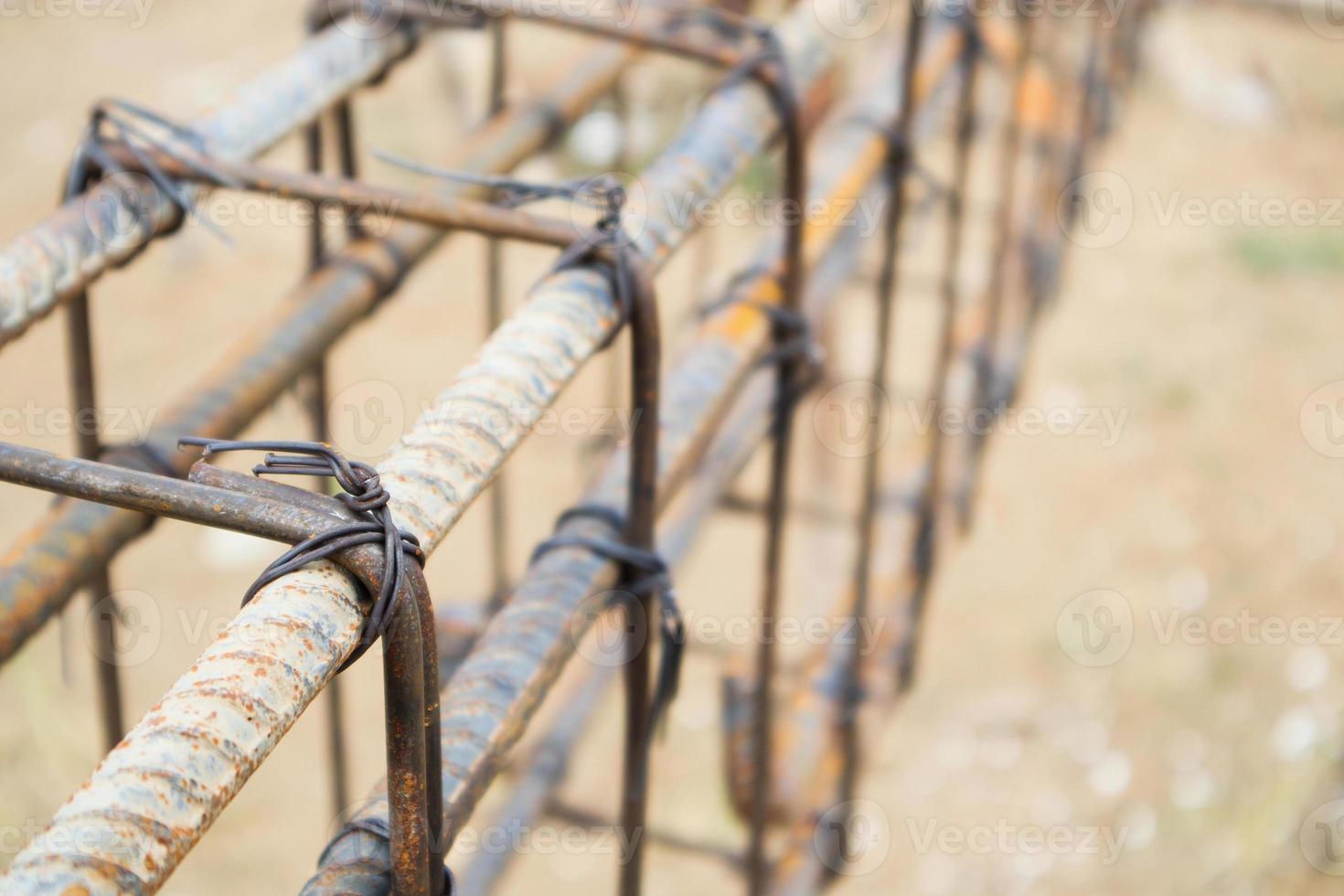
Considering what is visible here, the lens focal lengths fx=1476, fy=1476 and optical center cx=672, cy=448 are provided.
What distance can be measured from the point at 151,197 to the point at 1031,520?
571cm

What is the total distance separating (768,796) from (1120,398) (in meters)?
5.61

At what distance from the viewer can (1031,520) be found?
7.18 m

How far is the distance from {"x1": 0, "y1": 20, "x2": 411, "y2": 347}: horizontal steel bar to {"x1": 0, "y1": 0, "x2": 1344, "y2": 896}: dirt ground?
1607 millimetres

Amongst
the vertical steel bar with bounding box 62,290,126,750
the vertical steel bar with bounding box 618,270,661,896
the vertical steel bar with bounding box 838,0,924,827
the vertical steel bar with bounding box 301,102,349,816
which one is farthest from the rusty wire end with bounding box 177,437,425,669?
the vertical steel bar with bounding box 838,0,924,827

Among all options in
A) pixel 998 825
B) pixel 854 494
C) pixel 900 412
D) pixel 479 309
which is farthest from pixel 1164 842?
pixel 479 309

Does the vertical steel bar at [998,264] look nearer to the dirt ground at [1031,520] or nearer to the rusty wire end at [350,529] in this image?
the dirt ground at [1031,520]

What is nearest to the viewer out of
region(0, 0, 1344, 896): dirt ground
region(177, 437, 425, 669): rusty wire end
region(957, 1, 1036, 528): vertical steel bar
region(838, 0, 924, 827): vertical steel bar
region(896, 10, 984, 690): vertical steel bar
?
region(177, 437, 425, 669): rusty wire end

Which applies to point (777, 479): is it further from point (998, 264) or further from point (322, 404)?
point (998, 264)

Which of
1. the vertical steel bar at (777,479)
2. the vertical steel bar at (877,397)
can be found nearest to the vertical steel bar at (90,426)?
the vertical steel bar at (777,479)

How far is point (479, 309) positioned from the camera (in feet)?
26.7

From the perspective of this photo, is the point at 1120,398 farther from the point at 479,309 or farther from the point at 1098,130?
the point at 479,309

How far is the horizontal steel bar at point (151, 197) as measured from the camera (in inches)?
73.0

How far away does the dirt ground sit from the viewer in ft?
18.7

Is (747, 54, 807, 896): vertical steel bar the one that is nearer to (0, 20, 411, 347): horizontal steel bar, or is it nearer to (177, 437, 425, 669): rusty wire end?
(0, 20, 411, 347): horizontal steel bar
